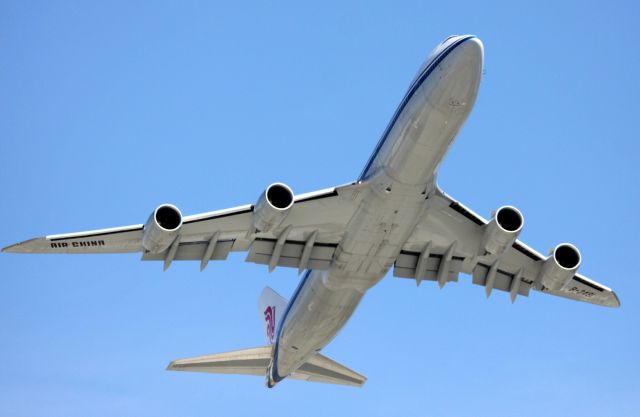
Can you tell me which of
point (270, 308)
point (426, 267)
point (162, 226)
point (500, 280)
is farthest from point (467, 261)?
point (162, 226)

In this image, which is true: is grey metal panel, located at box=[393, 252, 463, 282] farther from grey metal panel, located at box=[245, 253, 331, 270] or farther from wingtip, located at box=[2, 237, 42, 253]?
wingtip, located at box=[2, 237, 42, 253]

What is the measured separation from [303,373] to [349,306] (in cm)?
786

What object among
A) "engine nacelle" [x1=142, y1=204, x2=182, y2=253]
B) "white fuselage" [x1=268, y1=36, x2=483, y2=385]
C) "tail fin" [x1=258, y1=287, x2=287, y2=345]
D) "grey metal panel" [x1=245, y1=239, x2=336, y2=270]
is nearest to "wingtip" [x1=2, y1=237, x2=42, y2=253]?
"engine nacelle" [x1=142, y1=204, x2=182, y2=253]

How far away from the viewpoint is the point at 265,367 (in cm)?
3719

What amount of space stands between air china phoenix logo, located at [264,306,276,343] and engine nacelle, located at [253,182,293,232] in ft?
39.5

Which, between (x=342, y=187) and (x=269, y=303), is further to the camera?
(x=269, y=303)

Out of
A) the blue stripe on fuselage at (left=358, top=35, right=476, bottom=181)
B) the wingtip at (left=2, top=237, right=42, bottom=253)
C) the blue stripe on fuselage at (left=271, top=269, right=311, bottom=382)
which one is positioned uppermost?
the blue stripe on fuselage at (left=358, top=35, right=476, bottom=181)

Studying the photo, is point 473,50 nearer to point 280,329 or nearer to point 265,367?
point 280,329

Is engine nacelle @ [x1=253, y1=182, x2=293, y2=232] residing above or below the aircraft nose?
below

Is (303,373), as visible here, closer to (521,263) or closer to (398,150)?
(521,263)

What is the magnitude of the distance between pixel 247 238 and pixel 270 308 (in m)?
11.4

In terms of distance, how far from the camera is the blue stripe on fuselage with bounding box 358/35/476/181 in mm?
24800

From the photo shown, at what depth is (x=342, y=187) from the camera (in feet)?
93.4

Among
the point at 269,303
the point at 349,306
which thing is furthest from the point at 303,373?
the point at 349,306
